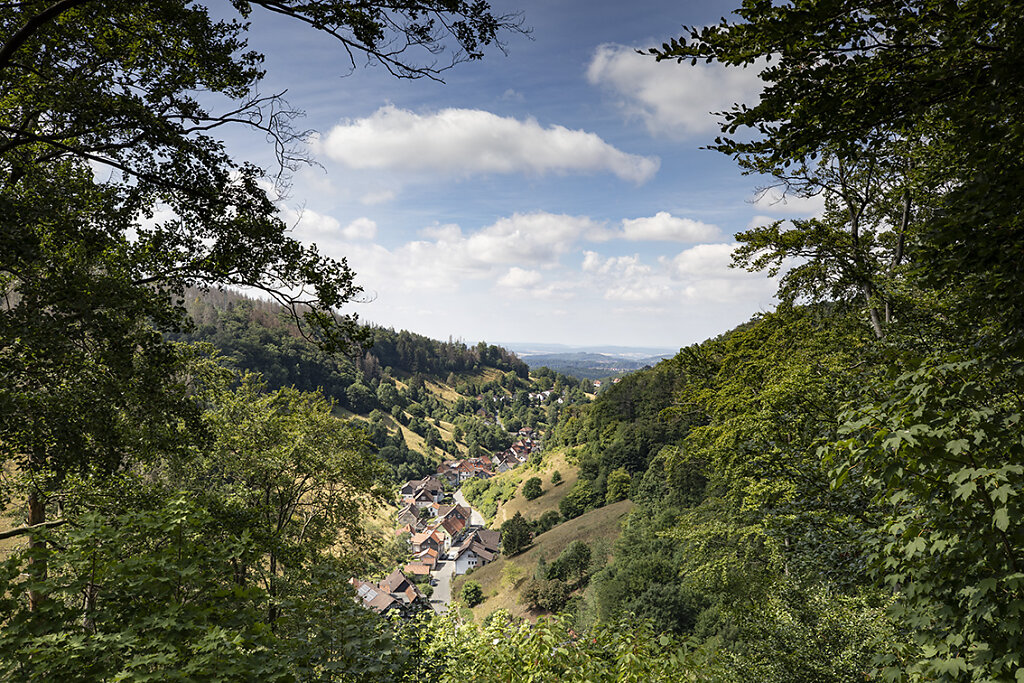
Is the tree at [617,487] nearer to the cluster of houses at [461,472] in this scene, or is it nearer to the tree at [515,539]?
the tree at [515,539]

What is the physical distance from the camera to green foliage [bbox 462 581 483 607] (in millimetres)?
42062

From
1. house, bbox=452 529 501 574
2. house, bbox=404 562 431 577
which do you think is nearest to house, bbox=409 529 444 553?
house, bbox=452 529 501 574

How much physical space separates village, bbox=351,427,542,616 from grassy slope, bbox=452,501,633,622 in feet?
16.3

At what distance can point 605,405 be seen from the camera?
2876 inches

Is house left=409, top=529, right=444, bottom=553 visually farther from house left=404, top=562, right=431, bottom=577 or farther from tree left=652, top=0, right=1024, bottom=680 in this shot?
tree left=652, top=0, right=1024, bottom=680

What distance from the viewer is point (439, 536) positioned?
2950 inches

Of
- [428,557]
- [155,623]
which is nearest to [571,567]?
[155,623]

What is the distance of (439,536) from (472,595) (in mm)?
34489

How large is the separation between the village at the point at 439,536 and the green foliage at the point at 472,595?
317 centimetres

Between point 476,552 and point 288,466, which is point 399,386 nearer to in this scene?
point 476,552

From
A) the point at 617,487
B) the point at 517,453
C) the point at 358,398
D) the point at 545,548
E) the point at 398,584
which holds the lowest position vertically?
the point at 398,584

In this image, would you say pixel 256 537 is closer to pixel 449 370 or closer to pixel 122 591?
pixel 122 591

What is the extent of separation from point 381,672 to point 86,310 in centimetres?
532

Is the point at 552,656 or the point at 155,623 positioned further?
the point at 552,656
